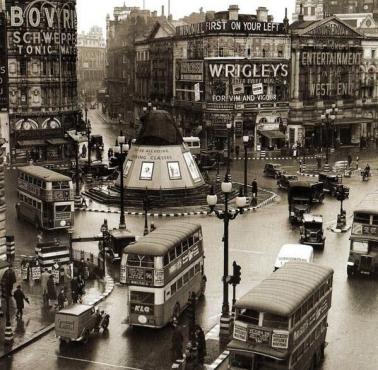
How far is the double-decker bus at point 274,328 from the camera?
2355cm

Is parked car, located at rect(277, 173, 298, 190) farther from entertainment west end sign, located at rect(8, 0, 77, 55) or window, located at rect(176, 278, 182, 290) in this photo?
window, located at rect(176, 278, 182, 290)

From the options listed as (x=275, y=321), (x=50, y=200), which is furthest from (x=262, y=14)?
(x=275, y=321)

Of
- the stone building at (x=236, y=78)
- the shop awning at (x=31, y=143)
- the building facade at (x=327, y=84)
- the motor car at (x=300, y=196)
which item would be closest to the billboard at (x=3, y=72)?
the motor car at (x=300, y=196)

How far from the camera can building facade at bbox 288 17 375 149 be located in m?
89.4

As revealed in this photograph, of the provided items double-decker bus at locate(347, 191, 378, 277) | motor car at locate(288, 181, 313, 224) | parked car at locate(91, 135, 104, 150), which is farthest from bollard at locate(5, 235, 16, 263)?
parked car at locate(91, 135, 104, 150)

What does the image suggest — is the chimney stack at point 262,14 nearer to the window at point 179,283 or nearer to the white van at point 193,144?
the white van at point 193,144

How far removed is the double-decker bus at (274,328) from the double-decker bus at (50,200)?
24293mm

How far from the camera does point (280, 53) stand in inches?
3457

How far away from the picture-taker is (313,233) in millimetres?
43656

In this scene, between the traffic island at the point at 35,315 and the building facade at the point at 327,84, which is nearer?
the traffic island at the point at 35,315

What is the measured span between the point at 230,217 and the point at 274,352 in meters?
8.68

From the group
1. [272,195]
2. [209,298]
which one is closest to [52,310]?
[209,298]

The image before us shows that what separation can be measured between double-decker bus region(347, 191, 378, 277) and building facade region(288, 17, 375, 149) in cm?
5162

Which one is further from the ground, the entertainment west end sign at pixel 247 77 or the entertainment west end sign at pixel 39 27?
the entertainment west end sign at pixel 39 27
